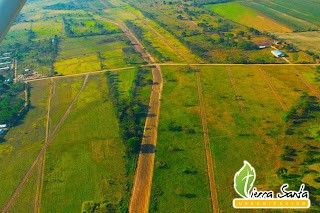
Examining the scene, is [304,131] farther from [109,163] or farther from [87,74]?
[87,74]

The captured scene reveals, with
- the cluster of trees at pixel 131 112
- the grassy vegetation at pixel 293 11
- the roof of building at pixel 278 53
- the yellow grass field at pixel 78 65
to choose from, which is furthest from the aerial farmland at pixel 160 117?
the grassy vegetation at pixel 293 11

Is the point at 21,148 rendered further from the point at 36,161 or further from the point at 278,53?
the point at 278,53

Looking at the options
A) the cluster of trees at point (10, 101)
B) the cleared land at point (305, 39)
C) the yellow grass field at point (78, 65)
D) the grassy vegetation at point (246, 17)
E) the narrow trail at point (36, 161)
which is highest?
the grassy vegetation at point (246, 17)

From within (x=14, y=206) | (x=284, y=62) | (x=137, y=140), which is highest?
(x=284, y=62)

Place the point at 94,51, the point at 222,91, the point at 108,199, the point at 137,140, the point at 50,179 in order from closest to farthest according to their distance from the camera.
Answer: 1. the point at 108,199
2. the point at 50,179
3. the point at 137,140
4. the point at 222,91
5. the point at 94,51

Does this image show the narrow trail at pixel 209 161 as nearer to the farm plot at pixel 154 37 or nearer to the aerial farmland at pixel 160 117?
the aerial farmland at pixel 160 117

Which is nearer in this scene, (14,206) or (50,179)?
(14,206)

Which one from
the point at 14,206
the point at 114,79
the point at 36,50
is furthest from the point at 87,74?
the point at 14,206
